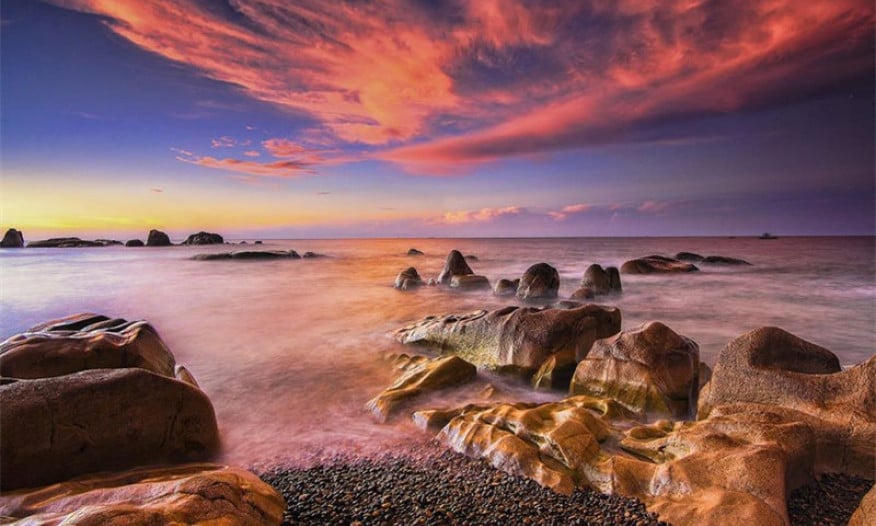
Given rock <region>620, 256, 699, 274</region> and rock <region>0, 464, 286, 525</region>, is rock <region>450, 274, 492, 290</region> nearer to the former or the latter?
rock <region>620, 256, 699, 274</region>

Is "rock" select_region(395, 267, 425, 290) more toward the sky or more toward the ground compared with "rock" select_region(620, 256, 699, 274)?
more toward the ground

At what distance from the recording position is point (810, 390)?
430 cm

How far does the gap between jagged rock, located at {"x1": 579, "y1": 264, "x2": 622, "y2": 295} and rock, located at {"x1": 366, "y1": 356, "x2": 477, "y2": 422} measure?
10.5m

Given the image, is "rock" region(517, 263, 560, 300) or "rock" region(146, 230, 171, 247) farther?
"rock" region(146, 230, 171, 247)

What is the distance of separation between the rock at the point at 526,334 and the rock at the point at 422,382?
0.57 m

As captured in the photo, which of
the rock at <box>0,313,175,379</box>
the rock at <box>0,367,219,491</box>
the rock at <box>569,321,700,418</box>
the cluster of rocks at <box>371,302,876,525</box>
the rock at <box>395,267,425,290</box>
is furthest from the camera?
the rock at <box>395,267,425,290</box>

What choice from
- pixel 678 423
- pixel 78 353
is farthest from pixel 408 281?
pixel 678 423

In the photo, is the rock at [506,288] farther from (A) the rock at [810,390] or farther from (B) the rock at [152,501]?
(B) the rock at [152,501]

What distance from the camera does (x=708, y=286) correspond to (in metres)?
19.3

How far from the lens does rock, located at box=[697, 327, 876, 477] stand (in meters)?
3.73

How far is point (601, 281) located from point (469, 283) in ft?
16.7

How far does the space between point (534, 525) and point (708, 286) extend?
20.0 m

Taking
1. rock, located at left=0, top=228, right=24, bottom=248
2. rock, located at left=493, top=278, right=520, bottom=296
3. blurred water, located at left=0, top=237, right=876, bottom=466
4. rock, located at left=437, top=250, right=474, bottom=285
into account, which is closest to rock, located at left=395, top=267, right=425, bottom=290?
blurred water, located at left=0, top=237, right=876, bottom=466

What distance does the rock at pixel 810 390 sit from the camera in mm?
3727
